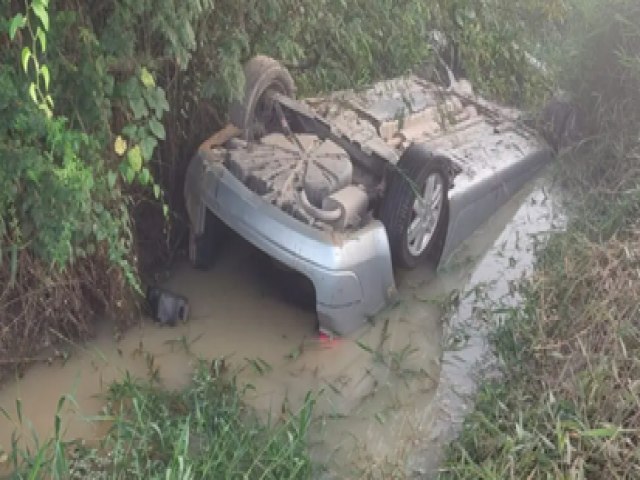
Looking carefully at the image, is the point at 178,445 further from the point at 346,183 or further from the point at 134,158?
the point at 346,183

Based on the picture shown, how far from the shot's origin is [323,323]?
4477 mm

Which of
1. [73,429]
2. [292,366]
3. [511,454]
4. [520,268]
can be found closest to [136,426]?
[73,429]

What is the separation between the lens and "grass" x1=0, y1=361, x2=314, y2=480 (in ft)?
10.9

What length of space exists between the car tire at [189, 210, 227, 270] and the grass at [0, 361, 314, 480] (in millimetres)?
1116

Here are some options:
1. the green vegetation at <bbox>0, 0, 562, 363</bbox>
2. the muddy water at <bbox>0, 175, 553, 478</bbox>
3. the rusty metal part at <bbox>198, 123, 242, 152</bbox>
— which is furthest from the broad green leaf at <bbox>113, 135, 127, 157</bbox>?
the muddy water at <bbox>0, 175, 553, 478</bbox>

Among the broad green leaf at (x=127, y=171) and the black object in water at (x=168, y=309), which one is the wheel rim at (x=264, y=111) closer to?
the black object in water at (x=168, y=309)

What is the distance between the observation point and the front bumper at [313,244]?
4.29 metres

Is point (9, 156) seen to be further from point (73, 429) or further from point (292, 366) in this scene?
point (292, 366)

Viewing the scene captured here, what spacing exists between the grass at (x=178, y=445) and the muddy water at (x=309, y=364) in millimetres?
183

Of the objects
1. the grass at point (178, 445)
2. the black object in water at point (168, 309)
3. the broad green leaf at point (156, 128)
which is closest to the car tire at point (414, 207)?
the black object in water at point (168, 309)

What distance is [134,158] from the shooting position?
3.74 meters

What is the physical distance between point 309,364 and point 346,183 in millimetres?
989

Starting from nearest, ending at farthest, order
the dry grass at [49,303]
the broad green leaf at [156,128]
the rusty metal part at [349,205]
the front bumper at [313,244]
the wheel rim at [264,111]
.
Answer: the broad green leaf at [156,128], the dry grass at [49,303], the front bumper at [313,244], the rusty metal part at [349,205], the wheel rim at [264,111]

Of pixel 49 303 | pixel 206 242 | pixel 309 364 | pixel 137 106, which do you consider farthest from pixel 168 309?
pixel 137 106
